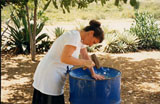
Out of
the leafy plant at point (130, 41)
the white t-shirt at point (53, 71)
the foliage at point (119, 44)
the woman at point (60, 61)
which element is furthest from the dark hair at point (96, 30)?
the leafy plant at point (130, 41)

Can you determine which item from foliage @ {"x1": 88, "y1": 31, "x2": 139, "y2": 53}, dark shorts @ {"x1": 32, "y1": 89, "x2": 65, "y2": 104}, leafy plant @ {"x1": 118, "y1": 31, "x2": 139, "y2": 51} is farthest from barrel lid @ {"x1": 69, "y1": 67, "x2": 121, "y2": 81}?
→ leafy plant @ {"x1": 118, "y1": 31, "x2": 139, "y2": 51}

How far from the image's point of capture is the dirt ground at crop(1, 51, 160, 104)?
4051mm

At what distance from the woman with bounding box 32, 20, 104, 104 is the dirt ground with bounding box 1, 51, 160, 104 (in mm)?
1527

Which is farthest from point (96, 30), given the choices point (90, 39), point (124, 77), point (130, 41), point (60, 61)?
point (130, 41)

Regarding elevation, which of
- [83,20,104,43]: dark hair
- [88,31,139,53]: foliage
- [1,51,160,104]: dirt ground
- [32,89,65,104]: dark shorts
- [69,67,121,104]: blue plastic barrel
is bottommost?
[1,51,160,104]: dirt ground

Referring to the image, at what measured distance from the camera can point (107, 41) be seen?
294 inches

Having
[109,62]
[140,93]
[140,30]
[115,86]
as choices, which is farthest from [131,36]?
[115,86]

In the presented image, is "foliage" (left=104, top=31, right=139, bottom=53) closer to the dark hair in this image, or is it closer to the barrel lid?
Result: the barrel lid

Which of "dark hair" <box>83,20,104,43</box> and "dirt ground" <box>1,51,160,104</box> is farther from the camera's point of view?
"dirt ground" <box>1,51,160,104</box>

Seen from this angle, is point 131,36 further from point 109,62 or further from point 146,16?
point 109,62

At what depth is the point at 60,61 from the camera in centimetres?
226

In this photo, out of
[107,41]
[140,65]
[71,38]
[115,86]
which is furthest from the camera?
[107,41]

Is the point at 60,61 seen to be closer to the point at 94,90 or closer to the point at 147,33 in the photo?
the point at 94,90

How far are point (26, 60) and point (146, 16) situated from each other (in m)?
4.03
